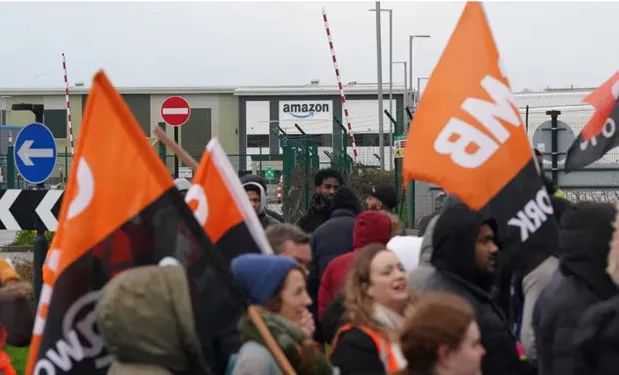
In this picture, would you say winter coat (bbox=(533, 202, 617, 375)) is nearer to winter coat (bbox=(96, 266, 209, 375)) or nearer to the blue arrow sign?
winter coat (bbox=(96, 266, 209, 375))

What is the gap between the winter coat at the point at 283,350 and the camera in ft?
15.6

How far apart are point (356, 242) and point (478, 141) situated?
5.63ft

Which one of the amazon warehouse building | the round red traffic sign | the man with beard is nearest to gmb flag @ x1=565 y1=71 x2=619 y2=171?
the man with beard

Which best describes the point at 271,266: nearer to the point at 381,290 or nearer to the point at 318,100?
the point at 381,290

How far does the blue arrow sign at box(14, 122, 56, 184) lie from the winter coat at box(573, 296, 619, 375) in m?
10.4

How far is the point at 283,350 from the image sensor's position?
4.86 meters

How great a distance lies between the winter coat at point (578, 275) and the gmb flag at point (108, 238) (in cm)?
148

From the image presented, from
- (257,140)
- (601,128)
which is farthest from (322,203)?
(257,140)

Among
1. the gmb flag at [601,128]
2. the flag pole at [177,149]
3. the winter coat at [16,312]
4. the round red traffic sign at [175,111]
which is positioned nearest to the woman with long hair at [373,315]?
the winter coat at [16,312]

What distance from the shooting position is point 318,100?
80000 mm

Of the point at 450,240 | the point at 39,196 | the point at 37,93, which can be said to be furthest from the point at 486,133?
the point at 37,93

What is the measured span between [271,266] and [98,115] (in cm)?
90

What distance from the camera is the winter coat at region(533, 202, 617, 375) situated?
5.47m

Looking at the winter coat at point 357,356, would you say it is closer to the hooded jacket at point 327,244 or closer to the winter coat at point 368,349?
the winter coat at point 368,349
